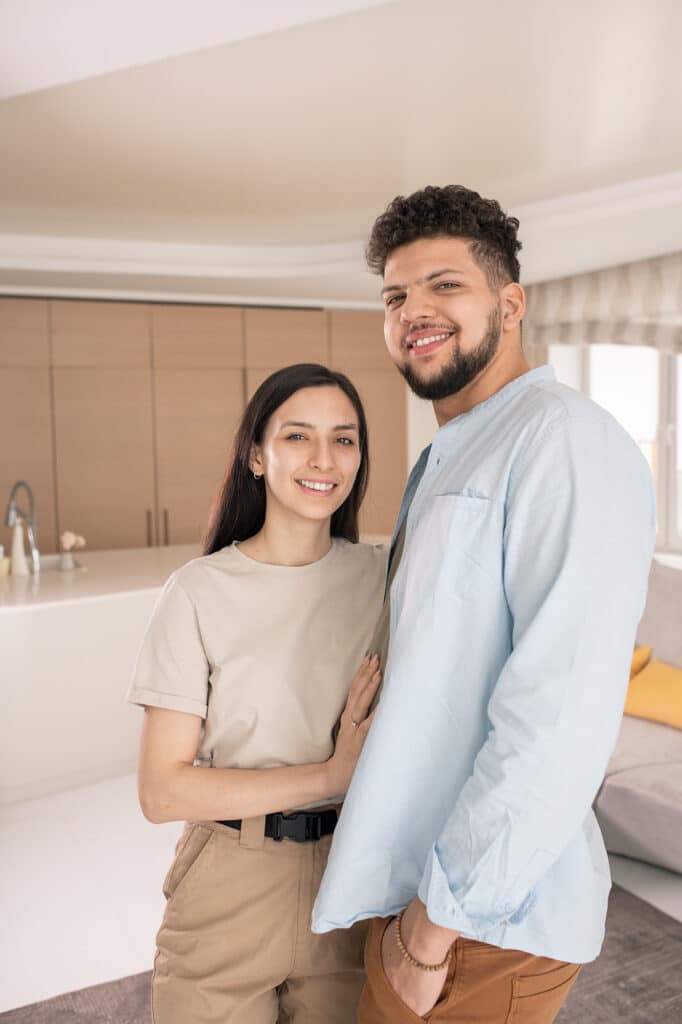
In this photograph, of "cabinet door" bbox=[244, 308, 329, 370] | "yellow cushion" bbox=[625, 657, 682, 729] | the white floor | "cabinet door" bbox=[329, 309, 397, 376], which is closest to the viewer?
the white floor

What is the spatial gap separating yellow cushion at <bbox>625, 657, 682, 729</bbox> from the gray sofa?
0.13ft

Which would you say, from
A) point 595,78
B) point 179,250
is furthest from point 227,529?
point 179,250

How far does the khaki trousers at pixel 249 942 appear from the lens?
1.30 metres

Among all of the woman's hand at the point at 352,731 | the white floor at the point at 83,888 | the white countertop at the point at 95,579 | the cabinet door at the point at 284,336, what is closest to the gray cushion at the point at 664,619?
the white floor at the point at 83,888

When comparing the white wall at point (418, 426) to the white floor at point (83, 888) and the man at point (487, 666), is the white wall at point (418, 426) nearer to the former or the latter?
the white floor at point (83, 888)

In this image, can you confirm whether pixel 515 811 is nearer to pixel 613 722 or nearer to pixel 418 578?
pixel 613 722

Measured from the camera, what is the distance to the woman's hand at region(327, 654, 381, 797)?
1.24 metres

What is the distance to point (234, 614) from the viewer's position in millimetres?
1351

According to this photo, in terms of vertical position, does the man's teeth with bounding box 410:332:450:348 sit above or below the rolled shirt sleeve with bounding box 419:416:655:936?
above

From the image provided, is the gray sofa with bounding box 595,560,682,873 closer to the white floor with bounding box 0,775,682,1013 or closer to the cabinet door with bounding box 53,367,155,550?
the white floor with bounding box 0,775,682,1013

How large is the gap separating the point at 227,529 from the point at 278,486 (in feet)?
0.53

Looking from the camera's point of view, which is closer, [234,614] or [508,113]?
[234,614]

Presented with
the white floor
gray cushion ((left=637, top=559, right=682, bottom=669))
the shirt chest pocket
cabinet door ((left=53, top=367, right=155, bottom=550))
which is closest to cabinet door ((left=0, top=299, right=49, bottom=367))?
cabinet door ((left=53, top=367, right=155, bottom=550))

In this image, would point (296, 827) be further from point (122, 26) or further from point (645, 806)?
point (645, 806)
